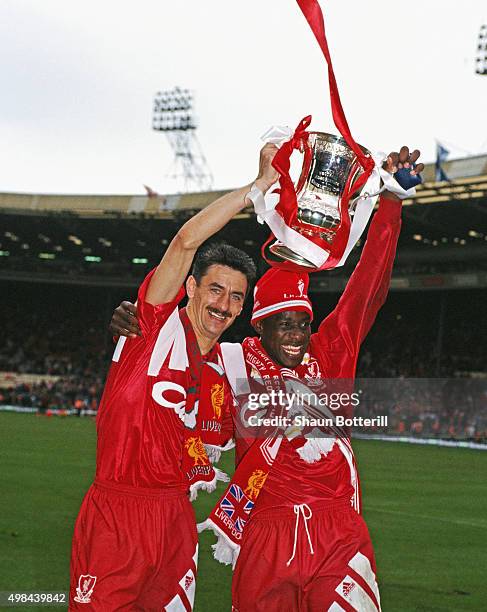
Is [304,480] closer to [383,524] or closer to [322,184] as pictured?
[322,184]

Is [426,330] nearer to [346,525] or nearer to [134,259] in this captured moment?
[134,259]

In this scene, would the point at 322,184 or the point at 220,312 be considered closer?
the point at 322,184

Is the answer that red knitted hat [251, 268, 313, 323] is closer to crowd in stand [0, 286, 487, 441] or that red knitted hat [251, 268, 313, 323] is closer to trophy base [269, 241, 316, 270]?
trophy base [269, 241, 316, 270]

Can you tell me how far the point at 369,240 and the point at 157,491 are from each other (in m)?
1.54

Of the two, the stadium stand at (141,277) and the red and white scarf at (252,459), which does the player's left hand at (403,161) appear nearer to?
the red and white scarf at (252,459)

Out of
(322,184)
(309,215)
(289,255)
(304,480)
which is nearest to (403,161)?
(322,184)

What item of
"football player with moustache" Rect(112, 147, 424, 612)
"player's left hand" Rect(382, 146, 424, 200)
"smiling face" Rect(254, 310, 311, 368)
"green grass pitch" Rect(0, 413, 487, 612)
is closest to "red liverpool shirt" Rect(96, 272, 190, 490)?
"football player with moustache" Rect(112, 147, 424, 612)

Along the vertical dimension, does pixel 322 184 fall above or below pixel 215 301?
above

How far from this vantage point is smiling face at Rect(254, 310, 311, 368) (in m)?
4.02

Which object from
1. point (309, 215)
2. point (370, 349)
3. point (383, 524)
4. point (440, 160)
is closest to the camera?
point (309, 215)

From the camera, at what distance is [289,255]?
11.8 feet

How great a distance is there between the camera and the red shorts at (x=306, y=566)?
12.0 ft

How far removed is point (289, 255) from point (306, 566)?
1296 mm

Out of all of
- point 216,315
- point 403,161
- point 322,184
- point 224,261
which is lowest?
point 216,315
